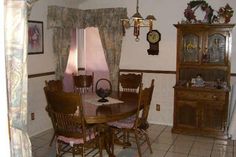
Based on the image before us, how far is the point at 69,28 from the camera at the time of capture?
205 inches

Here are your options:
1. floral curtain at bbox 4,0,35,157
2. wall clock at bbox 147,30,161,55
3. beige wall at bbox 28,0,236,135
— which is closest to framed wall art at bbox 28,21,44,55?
beige wall at bbox 28,0,236,135

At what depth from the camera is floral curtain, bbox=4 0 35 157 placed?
115 cm

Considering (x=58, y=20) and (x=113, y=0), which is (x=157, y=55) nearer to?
(x=113, y=0)

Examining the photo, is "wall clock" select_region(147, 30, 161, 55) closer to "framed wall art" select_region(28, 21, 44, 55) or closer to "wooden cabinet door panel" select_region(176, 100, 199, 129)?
"wooden cabinet door panel" select_region(176, 100, 199, 129)

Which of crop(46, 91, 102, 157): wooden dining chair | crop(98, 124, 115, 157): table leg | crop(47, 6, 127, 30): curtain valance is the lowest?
crop(98, 124, 115, 157): table leg

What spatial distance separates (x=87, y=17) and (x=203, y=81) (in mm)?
2537

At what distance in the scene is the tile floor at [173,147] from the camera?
151 inches

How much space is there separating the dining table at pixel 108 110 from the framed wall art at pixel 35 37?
47.2 inches

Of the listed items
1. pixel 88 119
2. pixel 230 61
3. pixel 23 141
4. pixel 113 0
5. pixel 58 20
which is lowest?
pixel 88 119

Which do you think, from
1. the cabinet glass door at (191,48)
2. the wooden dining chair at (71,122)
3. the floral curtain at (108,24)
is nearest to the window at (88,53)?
the floral curtain at (108,24)

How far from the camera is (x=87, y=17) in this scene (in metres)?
5.49

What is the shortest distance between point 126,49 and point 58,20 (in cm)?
139

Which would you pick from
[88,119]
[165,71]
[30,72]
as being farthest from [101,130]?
[165,71]

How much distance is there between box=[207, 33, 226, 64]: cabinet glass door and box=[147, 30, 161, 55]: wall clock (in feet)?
3.02
